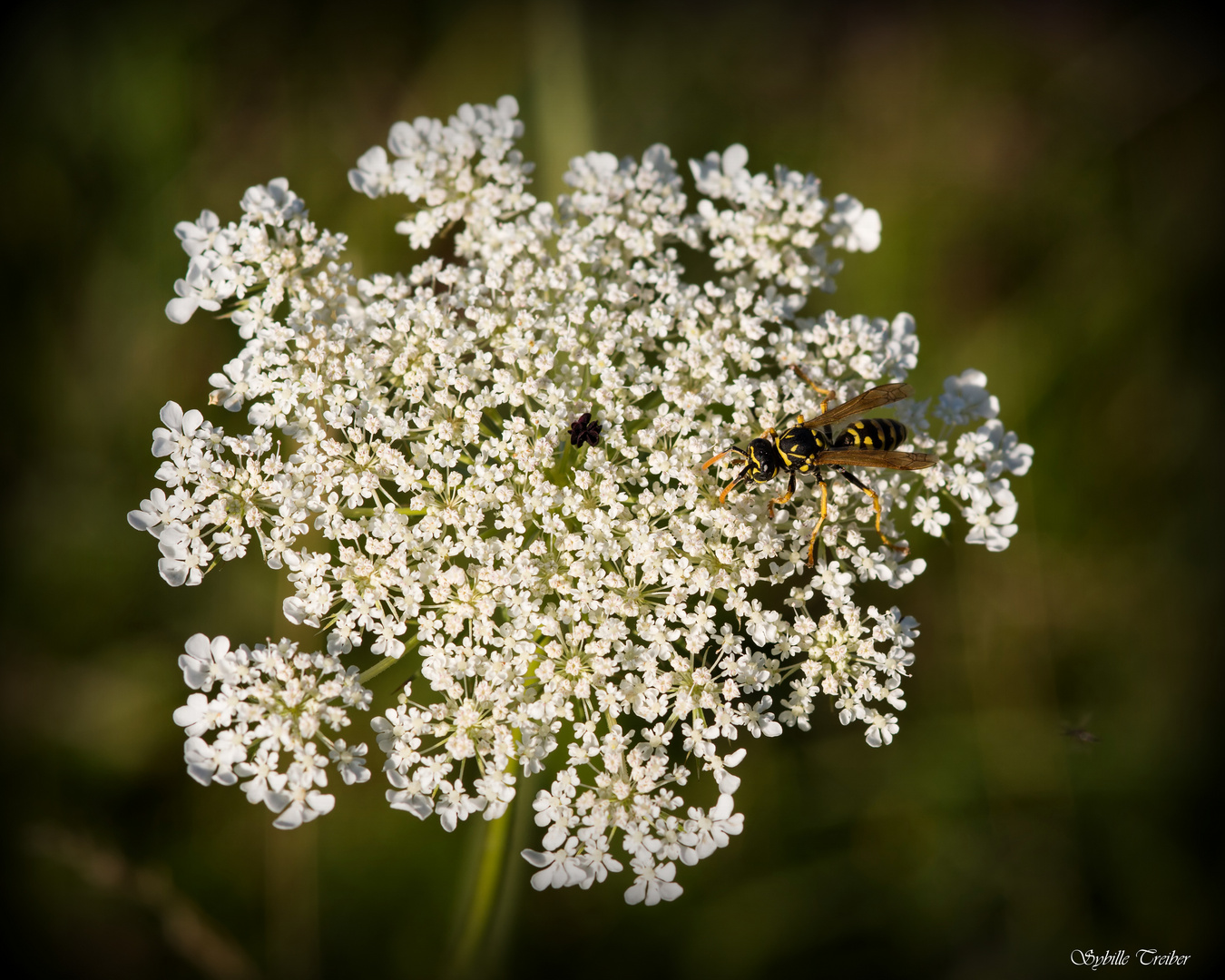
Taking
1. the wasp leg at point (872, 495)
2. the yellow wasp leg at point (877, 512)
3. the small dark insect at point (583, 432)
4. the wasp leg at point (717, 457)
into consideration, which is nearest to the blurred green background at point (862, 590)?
the yellow wasp leg at point (877, 512)

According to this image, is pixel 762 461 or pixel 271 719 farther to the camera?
pixel 762 461

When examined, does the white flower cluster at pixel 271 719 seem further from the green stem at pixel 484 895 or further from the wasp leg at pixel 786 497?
the wasp leg at pixel 786 497

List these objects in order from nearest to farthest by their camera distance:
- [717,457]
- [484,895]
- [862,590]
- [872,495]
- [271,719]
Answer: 1. [271,719]
2. [717,457]
3. [872,495]
4. [484,895]
5. [862,590]

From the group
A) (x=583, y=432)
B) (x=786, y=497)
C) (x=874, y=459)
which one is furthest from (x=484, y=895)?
(x=874, y=459)

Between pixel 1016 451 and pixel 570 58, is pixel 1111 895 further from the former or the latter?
pixel 570 58

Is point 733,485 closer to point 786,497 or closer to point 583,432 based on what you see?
point 786,497

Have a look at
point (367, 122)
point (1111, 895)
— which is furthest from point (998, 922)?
point (367, 122)

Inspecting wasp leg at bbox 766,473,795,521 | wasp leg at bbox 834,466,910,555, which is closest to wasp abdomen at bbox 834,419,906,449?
wasp leg at bbox 834,466,910,555
